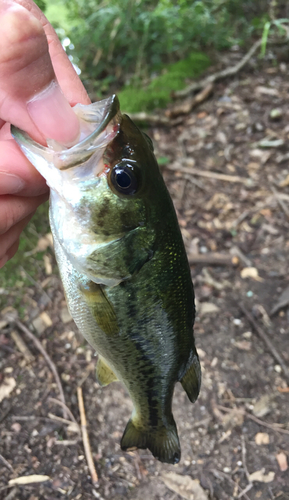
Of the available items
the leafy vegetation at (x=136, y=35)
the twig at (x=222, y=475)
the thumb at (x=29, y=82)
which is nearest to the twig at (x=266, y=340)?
the twig at (x=222, y=475)

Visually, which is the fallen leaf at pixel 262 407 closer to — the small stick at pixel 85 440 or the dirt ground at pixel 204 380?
the dirt ground at pixel 204 380

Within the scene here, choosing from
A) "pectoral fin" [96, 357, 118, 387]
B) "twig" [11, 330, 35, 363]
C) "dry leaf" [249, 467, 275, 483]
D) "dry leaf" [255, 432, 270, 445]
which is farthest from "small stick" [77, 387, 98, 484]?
"dry leaf" [255, 432, 270, 445]

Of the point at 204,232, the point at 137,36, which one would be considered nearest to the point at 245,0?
the point at 137,36

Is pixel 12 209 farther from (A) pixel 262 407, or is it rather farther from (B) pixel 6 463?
(A) pixel 262 407

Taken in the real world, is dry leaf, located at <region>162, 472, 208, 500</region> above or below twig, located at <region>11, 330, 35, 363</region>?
below

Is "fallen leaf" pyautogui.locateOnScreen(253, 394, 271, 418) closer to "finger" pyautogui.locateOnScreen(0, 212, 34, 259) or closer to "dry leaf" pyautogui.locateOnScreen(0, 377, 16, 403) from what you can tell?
"dry leaf" pyautogui.locateOnScreen(0, 377, 16, 403)

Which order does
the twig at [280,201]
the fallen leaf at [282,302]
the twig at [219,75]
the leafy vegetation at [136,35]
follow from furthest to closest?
the twig at [219,75] < the leafy vegetation at [136,35] < the twig at [280,201] < the fallen leaf at [282,302]
